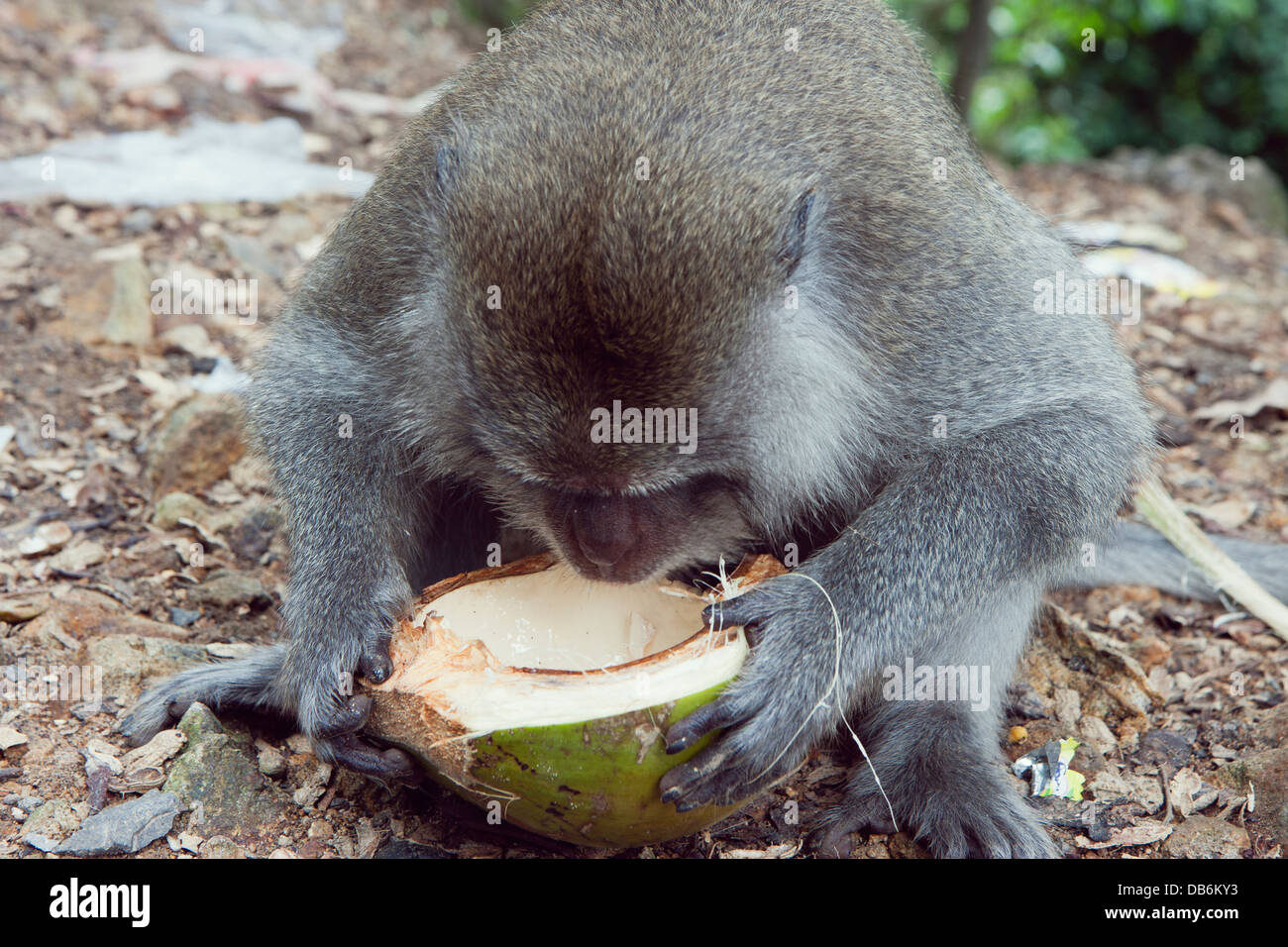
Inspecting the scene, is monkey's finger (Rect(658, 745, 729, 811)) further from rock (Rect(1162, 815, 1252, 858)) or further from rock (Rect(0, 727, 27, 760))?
rock (Rect(0, 727, 27, 760))

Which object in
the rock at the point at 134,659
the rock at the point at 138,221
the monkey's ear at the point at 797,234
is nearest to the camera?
the monkey's ear at the point at 797,234

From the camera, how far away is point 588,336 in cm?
357

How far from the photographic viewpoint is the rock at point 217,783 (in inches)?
165

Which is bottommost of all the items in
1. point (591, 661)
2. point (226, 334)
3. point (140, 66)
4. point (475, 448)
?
point (591, 661)

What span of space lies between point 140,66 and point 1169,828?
8.74 metres

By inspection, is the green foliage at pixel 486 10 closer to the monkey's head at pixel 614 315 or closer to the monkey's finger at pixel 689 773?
the monkey's head at pixel 614 315

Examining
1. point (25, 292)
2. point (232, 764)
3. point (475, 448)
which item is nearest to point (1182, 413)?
point (475, 448)

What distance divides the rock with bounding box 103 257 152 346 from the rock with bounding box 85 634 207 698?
2.46m

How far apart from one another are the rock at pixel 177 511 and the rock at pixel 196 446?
5.1 inches

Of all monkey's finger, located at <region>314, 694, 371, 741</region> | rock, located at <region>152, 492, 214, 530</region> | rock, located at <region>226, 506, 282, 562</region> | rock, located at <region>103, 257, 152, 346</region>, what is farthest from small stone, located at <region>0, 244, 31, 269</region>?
monkey's finger, located at <region>314, 694, 371, 741</region>

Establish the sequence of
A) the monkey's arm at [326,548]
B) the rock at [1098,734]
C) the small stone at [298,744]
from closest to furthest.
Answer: the monkey's arm at [326,548] → the small stone at [298,744] → the rock at [1098,734]

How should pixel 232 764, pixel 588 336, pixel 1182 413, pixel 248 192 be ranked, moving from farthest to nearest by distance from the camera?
pixel 248 192, pixel 1182 413, pixel 232 764, pixel 588 336

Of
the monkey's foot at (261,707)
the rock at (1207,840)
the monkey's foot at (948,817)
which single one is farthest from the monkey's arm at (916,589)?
the monkey's foot at (261,707)

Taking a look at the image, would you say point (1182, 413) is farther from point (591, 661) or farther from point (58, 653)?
point (58, 653)
